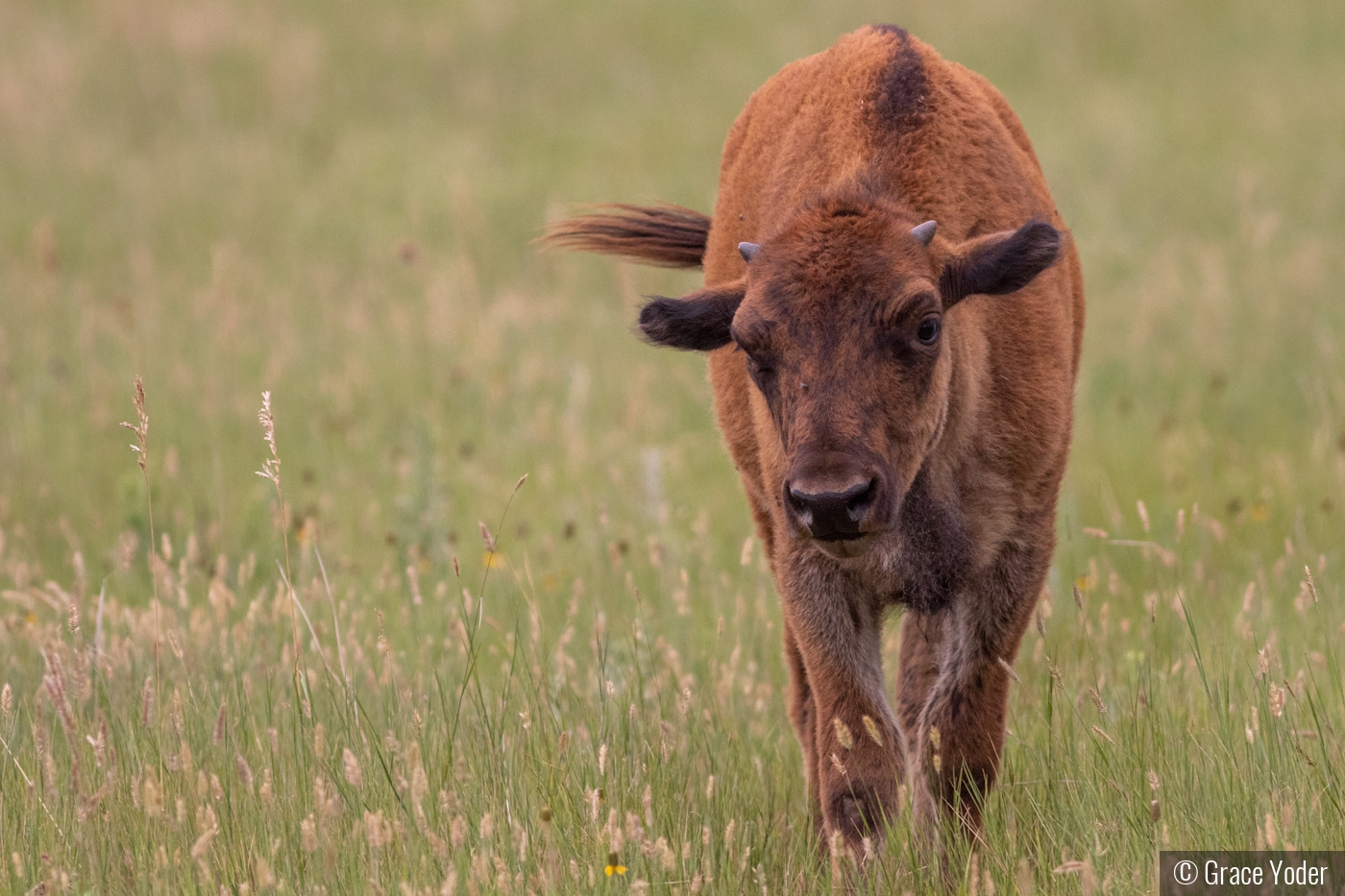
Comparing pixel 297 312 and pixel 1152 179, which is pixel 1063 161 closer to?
pixel 1152 179

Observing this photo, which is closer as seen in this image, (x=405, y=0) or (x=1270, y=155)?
(x=1270, y=155)

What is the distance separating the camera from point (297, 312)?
10750 millimetres

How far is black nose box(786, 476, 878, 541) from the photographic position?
3.48m

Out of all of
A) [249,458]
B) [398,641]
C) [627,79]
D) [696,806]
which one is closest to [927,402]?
[696,806]

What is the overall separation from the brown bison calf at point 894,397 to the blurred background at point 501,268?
1284 millimetres

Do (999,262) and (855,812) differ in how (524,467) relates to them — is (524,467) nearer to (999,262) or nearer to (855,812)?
(855,812)

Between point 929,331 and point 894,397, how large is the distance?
222mm

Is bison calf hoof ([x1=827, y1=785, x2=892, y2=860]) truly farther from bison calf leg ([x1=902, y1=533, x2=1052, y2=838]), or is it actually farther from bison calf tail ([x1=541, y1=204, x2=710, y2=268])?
bison calf tail ([x1=541, y1=204, x2=710, y2=268])

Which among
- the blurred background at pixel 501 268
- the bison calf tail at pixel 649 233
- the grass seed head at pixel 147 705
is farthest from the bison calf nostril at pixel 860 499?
the bison calf tail at pixel 649 233

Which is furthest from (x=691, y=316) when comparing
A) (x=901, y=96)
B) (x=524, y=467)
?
(x=524, y=467)

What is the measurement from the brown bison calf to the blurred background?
128 centimetres

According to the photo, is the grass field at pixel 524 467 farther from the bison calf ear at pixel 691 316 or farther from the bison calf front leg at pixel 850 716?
the bison calf ear at pixel 691 316

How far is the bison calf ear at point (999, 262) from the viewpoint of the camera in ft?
12.8

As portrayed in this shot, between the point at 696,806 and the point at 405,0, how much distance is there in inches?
677
